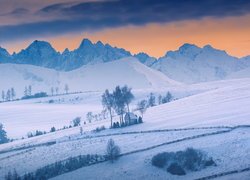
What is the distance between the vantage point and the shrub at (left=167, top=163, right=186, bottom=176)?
69088 mm

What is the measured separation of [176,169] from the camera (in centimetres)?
7025

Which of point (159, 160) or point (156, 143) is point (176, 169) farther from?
point (156, 143)

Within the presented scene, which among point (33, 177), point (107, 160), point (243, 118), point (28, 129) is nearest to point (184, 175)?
point (107, 160)

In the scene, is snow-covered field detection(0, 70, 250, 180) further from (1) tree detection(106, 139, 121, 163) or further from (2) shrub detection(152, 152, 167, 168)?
(1) tree detection(106, 139, 121, 163)

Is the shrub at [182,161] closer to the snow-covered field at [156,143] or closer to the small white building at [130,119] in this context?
the snow-covered field at [156,143]

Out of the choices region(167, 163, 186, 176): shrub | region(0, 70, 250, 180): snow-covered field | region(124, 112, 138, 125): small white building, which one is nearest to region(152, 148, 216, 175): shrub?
region(167, 163, 186, 176): shrub

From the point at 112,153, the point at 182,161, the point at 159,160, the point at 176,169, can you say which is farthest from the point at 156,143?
the point at 176,169

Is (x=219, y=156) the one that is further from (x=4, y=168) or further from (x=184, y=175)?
(x=4, y=168)

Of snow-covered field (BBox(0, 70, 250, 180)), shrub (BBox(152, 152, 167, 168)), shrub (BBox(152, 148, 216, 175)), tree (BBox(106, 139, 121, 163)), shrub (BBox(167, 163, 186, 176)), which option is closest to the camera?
shrub (BBox(167, 163, 186, 176))

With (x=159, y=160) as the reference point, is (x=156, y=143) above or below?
above

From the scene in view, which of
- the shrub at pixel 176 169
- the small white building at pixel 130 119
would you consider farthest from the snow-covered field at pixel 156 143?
the small white building at pixel 130 119

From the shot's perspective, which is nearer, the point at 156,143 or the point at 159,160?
the point at 159,160

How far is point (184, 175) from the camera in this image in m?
68.1

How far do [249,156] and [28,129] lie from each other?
109287 mm
